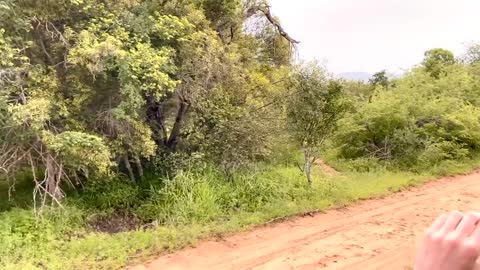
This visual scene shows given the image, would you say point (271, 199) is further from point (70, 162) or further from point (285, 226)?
point (70, 162)

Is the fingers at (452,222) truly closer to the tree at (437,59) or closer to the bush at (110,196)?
the bush at (110,196)

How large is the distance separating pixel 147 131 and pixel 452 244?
19.3 feet

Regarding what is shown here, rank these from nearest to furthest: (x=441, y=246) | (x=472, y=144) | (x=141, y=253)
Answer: (x=441, y=246) → (x=141, y=253) → (x=472, y=144)

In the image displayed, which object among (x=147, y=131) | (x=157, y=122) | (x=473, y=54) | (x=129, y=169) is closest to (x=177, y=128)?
(x=157, y=122)

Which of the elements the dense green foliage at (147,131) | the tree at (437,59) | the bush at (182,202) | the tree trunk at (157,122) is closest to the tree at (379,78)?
the tree at (437,59)

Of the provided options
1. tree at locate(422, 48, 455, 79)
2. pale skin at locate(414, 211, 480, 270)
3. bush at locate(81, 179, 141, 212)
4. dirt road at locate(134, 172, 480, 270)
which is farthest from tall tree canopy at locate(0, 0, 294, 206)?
tree at locate(422, 48, 455, 79)

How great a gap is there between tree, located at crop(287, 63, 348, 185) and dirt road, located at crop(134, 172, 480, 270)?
136 cm

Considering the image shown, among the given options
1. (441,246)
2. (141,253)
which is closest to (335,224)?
(141,253)

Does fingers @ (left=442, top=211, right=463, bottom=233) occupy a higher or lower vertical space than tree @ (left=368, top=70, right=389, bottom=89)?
lower

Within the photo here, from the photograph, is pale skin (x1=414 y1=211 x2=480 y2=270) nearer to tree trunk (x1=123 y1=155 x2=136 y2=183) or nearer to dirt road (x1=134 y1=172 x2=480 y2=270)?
dirt road (x1=134 y1=172 x2=480 y2=270)

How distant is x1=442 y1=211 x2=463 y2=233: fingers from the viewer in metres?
0.58

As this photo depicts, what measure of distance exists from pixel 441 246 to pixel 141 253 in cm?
468

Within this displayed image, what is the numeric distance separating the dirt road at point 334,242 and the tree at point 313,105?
1356mm

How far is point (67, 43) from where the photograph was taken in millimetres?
5754
